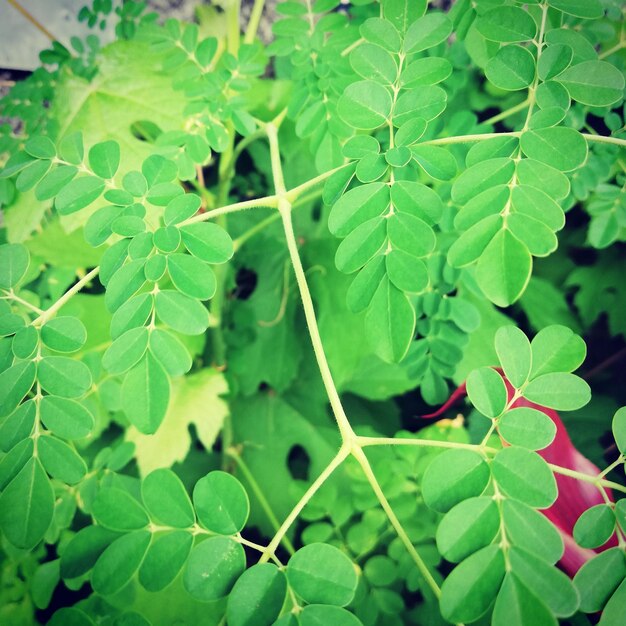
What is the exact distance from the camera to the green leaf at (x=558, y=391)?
16.8 inches

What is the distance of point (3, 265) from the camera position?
1.72 feet

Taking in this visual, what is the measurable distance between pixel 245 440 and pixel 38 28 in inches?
40.4

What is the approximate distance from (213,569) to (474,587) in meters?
0.22

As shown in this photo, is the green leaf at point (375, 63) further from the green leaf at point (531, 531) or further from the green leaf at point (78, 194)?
the green leaf at point (531, 531)

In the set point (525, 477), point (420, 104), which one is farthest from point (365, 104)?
point (525, 477)

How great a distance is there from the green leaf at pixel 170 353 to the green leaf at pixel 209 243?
0.09m

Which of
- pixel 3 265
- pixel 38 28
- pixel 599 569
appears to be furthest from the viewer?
pixel 38 28

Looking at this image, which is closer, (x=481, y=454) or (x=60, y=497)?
(x=481, y=454)

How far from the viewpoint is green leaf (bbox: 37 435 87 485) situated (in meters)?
0.44

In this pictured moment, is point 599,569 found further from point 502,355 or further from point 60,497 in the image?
point 60,497

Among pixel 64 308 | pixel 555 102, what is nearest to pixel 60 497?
pixel 64 308

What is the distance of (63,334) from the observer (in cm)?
47

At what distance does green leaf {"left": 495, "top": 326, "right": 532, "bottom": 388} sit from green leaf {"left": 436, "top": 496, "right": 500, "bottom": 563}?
125 mm

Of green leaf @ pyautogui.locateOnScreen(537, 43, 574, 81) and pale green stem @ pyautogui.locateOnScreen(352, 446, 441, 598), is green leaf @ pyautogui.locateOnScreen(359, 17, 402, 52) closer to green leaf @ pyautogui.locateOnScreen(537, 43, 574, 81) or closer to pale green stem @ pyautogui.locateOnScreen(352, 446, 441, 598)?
green leaf @ pyautogui.locateOnScreen(537, 43, 574, 81)
